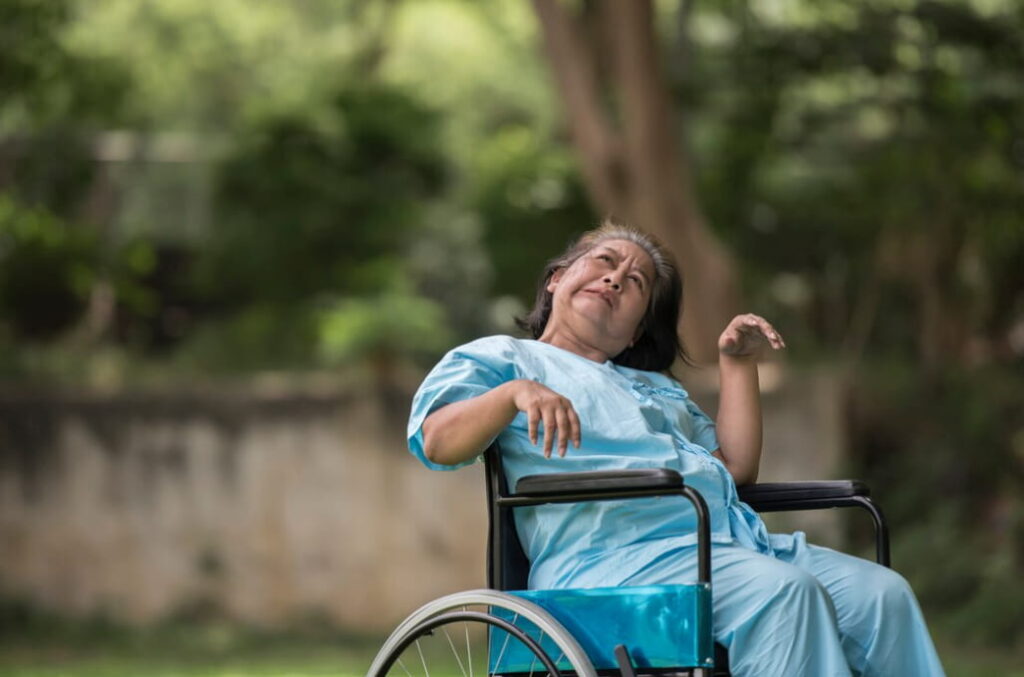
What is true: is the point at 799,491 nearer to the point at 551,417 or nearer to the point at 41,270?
the point at 551,417

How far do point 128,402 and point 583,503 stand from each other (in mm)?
6323

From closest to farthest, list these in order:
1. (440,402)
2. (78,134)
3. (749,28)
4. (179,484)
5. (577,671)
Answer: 1. (577,671)
2. (440,402)
3. (179,484)
4. (749,28)
5. (78,134)

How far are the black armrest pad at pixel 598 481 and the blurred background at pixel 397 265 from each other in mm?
4740

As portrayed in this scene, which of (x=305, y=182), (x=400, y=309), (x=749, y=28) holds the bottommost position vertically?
(x=400, y=309)

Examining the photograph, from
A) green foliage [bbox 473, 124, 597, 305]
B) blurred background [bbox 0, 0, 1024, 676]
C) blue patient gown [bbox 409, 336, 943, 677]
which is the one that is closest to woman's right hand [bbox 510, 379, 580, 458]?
blue patient gown [bbox 409, 336, 943, 677]

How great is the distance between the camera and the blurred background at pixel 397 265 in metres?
8.71

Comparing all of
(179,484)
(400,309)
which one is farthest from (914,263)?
(179,484)

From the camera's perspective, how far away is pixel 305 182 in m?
9.54

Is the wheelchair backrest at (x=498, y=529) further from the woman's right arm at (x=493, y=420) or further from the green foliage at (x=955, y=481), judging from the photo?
the green foliage at (x=955, y=481)

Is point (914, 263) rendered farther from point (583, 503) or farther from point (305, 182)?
point (583, 503)

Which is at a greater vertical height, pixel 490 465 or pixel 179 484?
pixel 490 465

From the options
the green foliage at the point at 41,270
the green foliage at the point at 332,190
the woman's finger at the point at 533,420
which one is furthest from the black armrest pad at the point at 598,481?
the green foliage at the point at 41,270

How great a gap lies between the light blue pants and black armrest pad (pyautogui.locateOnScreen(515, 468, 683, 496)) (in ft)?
0.82

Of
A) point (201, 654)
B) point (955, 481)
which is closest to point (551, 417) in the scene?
point (201, 654)
